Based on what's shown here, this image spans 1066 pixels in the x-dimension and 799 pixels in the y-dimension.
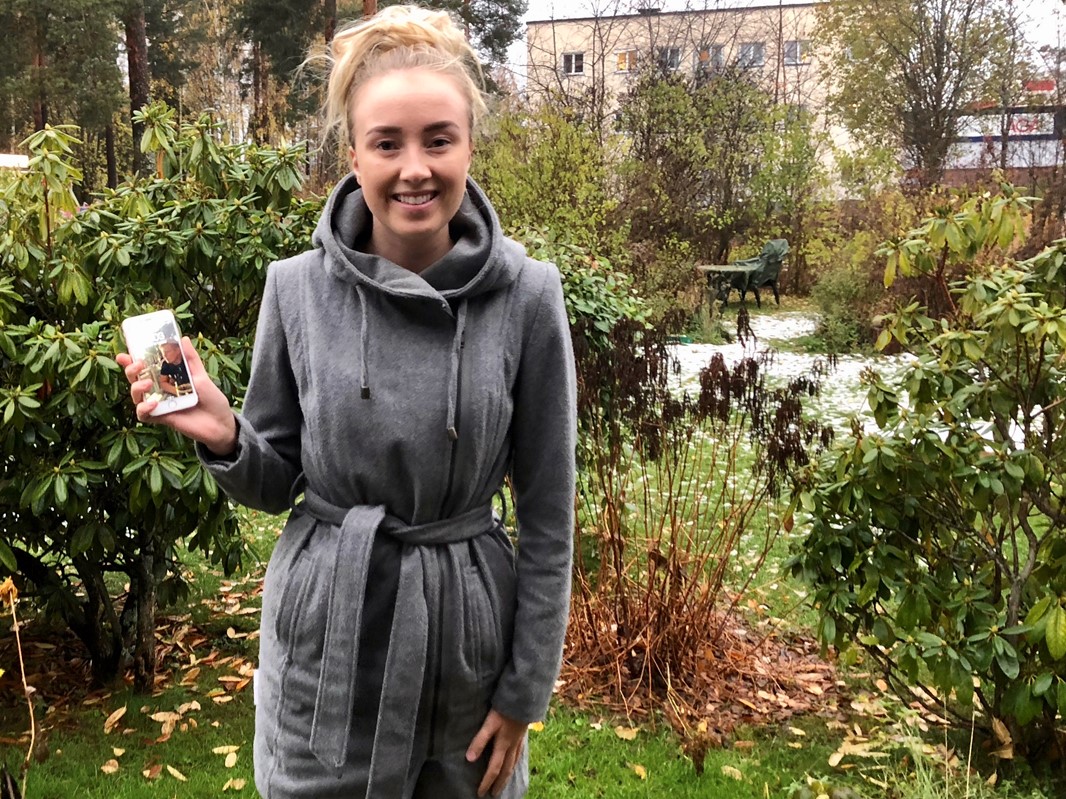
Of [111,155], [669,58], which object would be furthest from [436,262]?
[111,155]

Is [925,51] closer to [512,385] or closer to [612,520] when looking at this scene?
[612,520]

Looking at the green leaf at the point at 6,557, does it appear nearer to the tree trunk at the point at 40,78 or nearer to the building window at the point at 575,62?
the tree trunk at the point at 40,78

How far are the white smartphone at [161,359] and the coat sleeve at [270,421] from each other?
0.12 meters

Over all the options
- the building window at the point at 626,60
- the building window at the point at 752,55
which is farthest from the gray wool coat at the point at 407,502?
the building window at the point at 752,55

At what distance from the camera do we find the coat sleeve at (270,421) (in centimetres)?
139

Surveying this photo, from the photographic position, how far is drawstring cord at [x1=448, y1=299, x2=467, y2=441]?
1.31 metres

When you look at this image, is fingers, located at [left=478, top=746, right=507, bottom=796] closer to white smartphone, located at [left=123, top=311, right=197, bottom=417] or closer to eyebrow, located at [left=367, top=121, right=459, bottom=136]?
white smartphone, located at [left=123, top=311, right=197, bottom=417]

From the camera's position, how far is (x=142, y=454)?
2.84m

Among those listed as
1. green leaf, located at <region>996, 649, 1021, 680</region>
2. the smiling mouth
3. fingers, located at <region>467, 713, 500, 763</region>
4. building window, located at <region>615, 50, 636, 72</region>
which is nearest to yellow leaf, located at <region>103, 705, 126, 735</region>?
fingers, located at <region>467, 713, 500, 763</region>

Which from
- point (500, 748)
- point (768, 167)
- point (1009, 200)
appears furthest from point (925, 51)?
point (500, 748)

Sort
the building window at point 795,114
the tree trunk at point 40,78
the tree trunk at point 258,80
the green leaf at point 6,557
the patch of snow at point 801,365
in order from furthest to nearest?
the tree trunk at point 258,80 < the tree trunk at point 40,78 < the building window at point 795,114 < the patch of snow at point 801,365 < the green leaf at point 6,557

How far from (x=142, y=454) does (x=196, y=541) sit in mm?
465

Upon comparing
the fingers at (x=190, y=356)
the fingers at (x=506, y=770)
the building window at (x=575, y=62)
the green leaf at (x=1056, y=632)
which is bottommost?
the green leaf at (x=1056, y=632)

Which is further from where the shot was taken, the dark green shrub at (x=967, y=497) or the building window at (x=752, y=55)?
the building window at (x=752, y=55)
